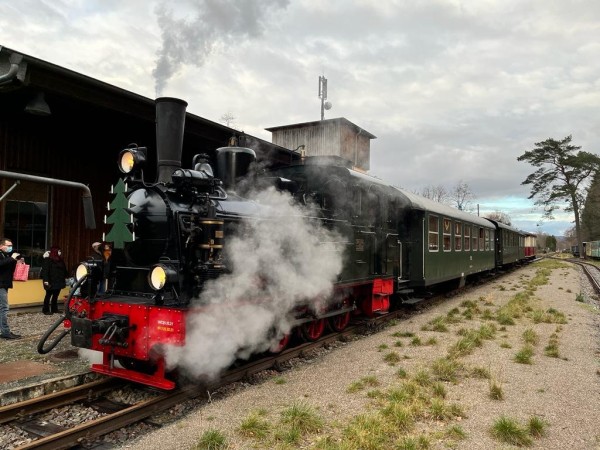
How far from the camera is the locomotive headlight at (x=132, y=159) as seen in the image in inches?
203

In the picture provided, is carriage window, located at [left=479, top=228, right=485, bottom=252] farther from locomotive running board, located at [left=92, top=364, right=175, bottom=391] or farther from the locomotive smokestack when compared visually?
locomotive running board, located at [left=92, top=364, right=175, bottom=391]

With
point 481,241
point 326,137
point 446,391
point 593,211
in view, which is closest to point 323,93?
point 326,137

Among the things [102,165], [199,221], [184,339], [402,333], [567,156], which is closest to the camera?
[184,339]

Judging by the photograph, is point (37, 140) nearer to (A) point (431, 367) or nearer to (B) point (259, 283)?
(B) point (259, 283)

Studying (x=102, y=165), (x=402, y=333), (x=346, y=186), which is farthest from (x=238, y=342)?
(x=102, y=165)

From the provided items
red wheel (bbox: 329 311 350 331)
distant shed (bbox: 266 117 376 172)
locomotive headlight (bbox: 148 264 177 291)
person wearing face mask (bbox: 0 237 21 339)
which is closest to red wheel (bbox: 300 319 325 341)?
red wheel (bbox: 329 311 350 331)

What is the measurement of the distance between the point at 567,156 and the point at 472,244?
35.2m

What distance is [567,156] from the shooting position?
4334cm

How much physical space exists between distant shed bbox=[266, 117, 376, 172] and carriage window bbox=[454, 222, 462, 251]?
10.8 metres

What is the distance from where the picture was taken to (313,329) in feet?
23.7

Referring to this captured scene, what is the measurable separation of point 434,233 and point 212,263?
7643 mm

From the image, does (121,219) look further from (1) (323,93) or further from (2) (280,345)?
(1) (323,93)

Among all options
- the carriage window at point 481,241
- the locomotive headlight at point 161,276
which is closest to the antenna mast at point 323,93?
the carriage window at point 481,241

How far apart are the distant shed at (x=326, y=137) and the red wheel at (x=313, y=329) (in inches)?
670
